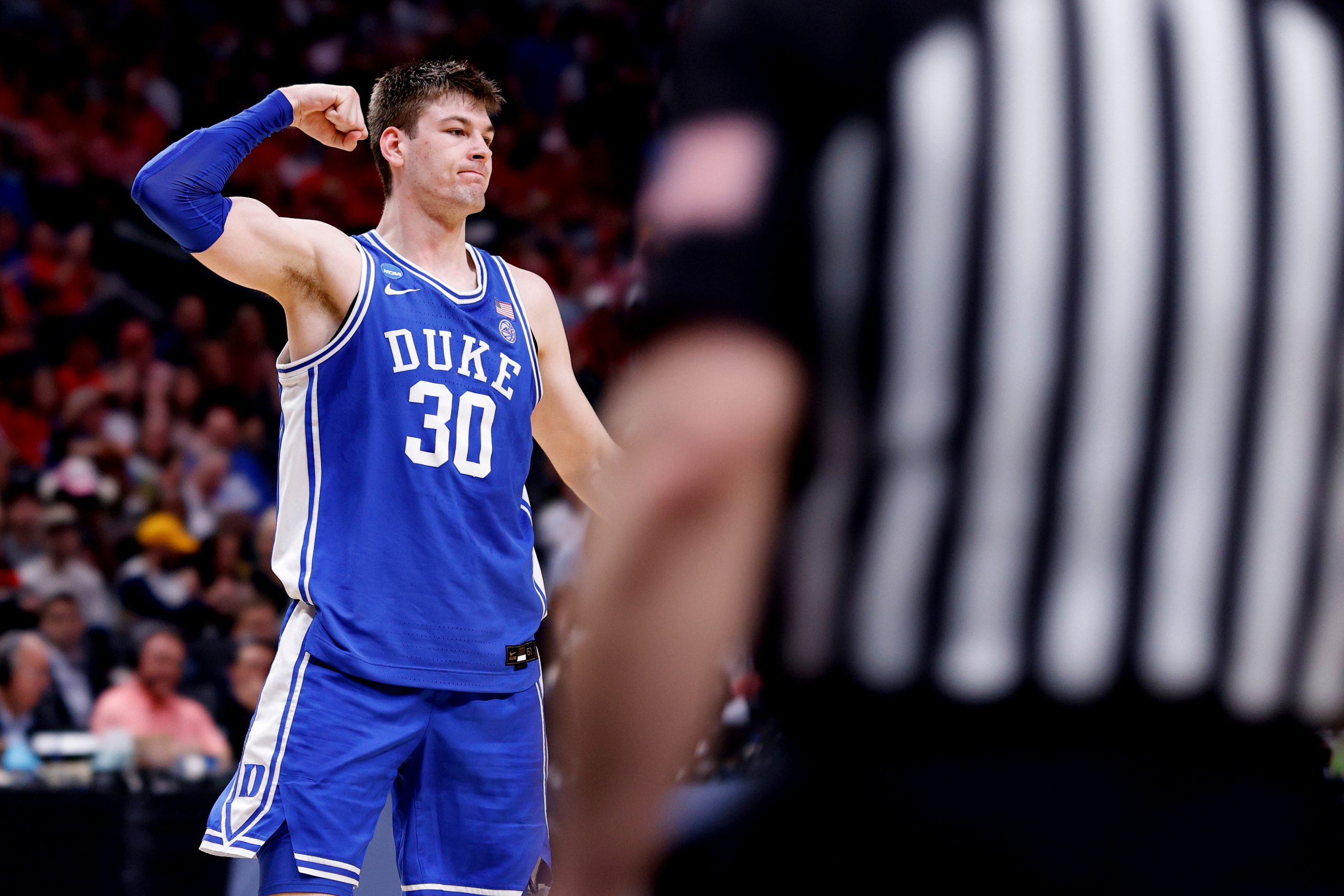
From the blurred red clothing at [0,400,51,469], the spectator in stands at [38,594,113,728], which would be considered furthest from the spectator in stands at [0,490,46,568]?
the blurred red clothing at [0,400,51,469]

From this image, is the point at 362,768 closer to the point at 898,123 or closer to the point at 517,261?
the point at 898,123

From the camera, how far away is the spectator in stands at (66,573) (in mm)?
8414

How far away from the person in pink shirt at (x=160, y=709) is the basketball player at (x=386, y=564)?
13.1 ft

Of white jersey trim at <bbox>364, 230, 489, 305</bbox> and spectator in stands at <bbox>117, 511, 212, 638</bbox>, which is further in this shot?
spectator in stands at <bbox>117, 511, 212, 638</bbox>

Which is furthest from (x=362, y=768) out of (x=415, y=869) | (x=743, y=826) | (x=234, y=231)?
(x=743, y=826)

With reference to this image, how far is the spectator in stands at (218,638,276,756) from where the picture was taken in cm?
745

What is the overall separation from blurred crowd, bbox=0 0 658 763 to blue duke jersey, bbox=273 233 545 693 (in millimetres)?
2832

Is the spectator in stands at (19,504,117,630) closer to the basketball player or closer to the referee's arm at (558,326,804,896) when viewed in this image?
the basketball player

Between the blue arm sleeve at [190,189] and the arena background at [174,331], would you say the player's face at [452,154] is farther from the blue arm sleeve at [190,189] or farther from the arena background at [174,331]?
the arena background at [174,331]

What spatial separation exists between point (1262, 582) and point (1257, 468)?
9cm

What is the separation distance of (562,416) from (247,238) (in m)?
0.86

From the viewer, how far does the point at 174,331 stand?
36.0 ft

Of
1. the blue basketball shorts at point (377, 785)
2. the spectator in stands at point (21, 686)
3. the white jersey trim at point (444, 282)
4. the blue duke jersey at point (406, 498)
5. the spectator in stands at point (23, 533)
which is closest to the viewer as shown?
the blue basketball shorts at point (377, 785)

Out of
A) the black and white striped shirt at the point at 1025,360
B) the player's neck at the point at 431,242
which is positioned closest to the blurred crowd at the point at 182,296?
the player's neck at the point at 431,242
